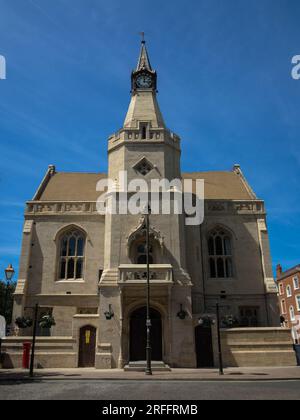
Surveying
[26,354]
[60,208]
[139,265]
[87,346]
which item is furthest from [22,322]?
[60,208]

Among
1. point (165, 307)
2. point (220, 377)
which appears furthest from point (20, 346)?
point (220, 377)

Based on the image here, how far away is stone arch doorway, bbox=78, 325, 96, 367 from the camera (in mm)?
24000

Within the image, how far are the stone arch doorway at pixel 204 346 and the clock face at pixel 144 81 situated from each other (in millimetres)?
23310

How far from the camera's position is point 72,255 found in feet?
98.1

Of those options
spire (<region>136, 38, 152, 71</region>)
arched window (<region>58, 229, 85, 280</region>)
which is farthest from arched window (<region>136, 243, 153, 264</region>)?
spire (<region>136, 38, 152, 71</region>)

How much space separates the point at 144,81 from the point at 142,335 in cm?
2414

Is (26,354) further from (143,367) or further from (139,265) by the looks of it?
(139,265)

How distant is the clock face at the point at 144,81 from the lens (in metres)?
35.3

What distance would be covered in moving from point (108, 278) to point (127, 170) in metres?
8.93

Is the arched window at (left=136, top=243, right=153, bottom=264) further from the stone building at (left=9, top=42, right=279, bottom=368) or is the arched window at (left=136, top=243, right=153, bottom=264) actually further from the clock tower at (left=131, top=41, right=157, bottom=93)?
the clock tower at (left=131, top=41, right=157, bottom=93)

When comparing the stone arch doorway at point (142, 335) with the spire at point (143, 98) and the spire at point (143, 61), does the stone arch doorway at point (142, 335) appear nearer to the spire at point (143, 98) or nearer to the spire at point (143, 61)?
the spire at point (143, 98)

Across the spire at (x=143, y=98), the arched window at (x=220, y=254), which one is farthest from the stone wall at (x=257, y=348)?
the spire at (x=143, y=98)
